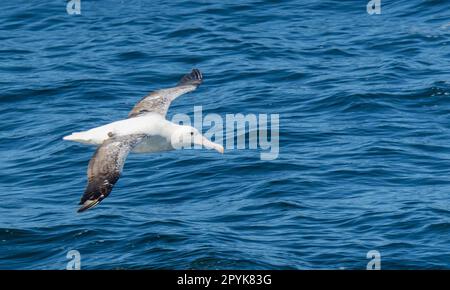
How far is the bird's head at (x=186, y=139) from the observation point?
17391mm

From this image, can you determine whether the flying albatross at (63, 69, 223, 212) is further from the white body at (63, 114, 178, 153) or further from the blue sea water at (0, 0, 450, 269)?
the blue sea water at (0, 0, 450, 269)

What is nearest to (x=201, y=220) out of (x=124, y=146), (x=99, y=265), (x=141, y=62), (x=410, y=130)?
(x=99, y=265)

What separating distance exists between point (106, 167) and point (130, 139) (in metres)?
0.95

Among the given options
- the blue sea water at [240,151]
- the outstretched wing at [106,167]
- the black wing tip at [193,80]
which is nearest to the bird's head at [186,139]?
the outstretched wing at [106,167]

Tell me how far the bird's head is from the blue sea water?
63.7 inches

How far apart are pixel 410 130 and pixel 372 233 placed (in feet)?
15.5

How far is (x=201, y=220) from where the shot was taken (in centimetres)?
1908

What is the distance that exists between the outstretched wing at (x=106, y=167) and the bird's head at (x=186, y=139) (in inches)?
34.4

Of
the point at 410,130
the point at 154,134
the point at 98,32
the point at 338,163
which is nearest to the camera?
the point at 154,134

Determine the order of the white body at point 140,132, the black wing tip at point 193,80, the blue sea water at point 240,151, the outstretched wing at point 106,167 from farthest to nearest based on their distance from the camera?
the black wing tip at point 193,80 → the blue sea water at point 240,151 → the white body at point 140,132 → the outstretched wing at point 106,167

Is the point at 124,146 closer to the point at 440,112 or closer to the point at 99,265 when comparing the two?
the point at 99,265

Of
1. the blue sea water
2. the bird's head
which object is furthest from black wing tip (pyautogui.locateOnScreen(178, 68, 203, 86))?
the bird's head

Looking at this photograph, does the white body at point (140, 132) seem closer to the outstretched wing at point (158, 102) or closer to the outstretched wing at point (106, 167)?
the outstretched wing at point (106, 167)

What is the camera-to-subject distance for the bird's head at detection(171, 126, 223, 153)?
17.4 m
